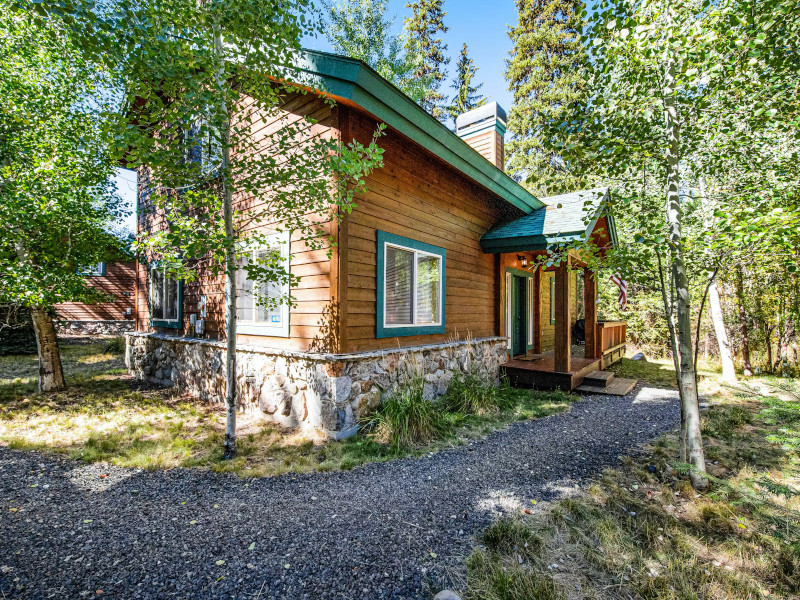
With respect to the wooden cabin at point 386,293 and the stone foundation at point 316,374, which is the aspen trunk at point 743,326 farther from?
the stone foundation at point 316,374

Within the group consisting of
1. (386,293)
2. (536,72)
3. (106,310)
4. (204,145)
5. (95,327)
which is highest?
(536,72)

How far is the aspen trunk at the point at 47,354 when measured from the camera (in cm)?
605

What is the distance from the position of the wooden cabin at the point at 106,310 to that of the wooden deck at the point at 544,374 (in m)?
14.4

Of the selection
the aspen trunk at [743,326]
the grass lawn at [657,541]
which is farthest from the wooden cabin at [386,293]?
the aspen trunk at [743,326]

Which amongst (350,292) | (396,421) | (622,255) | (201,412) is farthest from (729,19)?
(201,412)

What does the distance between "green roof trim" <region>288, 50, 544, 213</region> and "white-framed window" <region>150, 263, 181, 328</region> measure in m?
5.01

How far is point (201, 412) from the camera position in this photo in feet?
17.7

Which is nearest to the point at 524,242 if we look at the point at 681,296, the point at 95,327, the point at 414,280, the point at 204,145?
the point at 414,280

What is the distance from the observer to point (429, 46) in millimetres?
18562

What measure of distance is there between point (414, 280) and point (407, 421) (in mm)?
2165

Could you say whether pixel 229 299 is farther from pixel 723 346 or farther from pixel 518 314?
pixel 723 346

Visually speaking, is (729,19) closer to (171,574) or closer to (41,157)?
(171,574)

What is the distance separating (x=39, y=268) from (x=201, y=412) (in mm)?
3226

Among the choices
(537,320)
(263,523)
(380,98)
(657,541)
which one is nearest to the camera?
(657,541)
